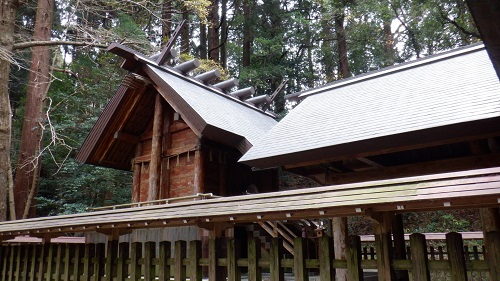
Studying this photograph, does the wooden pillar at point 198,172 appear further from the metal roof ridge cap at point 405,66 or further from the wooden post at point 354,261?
the wooden post at point 354,261

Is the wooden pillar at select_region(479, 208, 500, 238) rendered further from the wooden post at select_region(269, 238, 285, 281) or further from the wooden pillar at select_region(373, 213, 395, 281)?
the wooden post at select_region(269, 238, 285, 281)

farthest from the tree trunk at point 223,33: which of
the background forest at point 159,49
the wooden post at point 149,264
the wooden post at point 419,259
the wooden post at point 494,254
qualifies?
the wooden post at point 494,254

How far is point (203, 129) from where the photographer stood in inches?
334

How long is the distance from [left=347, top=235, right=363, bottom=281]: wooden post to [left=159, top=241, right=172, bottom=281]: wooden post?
2068 millimetres

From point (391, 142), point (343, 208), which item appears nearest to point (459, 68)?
point (391, 142)

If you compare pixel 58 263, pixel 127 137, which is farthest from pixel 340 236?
pixel 127 137

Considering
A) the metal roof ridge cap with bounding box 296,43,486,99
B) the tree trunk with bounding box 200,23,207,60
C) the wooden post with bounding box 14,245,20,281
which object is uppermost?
the tree trunk with bounding box 200,23,207,60

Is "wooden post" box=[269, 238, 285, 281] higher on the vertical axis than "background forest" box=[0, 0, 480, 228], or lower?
lower

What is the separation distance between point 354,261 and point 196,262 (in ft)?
5.70

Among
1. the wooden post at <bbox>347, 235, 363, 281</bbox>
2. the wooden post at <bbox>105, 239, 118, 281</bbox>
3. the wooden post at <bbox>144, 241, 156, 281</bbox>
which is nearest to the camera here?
the wooden post at <bbox>347, 235, 363, 281</bbox>

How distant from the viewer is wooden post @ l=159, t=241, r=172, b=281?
445 centimetres

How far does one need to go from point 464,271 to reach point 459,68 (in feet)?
18.4

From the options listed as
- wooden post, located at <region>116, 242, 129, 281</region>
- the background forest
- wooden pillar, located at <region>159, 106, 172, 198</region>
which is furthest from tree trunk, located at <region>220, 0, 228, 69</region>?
wooden post, located at <region>116, 242, 129, 281</region>

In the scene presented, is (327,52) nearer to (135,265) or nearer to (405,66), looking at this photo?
(405,66)
